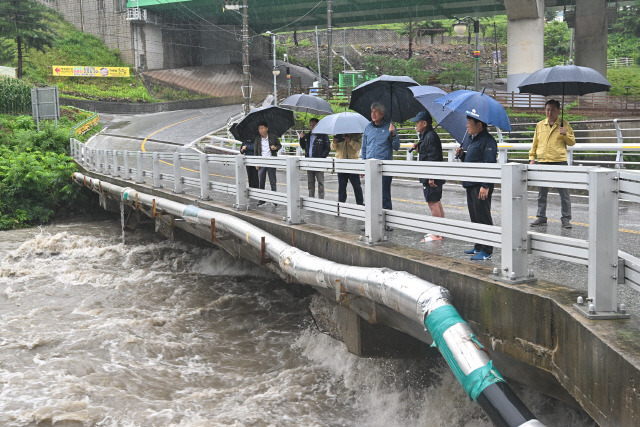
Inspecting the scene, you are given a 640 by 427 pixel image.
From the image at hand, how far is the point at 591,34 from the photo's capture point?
147ft

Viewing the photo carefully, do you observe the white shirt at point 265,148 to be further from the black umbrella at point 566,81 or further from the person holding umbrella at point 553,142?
the person holding umbrella at point 553,142

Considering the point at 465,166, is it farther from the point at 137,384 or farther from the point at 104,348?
the point at 104,348

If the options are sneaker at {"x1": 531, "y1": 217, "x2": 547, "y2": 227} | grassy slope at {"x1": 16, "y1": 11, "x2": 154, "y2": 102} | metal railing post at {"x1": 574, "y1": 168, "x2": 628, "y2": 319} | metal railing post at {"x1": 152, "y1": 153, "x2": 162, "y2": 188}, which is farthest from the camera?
grassy slope at {"x1": 16, "y1": 11, "x2": 154, "y2": 102}

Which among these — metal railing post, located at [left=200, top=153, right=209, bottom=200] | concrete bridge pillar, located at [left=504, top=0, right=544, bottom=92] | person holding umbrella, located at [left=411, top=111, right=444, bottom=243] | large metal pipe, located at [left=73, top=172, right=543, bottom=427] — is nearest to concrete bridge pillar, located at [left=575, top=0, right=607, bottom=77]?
concrete bridge pillar, located at [left=504, top=0, right=544, bottom=92]

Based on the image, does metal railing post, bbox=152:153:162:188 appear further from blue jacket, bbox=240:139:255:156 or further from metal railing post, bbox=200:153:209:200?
blue jacket, bbox=240:139:255:156

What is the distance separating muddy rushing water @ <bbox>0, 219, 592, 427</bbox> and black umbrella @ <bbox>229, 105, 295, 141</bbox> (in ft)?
8.94

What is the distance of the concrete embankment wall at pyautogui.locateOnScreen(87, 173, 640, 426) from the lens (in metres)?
3.60

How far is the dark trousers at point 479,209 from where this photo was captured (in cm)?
598

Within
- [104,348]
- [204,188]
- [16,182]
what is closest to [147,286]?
[204,188]

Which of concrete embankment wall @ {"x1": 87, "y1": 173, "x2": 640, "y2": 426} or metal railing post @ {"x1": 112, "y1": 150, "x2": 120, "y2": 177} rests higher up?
metal railing post @ {"x1": 112, "y1": 150, "x2": 120, "y2": 177}

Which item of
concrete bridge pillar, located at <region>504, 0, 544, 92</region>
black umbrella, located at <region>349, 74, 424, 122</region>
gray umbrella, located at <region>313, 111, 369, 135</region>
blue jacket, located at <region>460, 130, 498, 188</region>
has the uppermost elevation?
concrete bridge pillar, located at <region>504, 0, 544, 92</region>

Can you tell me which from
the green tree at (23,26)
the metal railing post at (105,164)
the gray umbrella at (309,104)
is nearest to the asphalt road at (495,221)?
the gray umbrella at (309,104)

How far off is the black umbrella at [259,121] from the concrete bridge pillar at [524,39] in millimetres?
31086

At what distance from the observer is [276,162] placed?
30.3ft
